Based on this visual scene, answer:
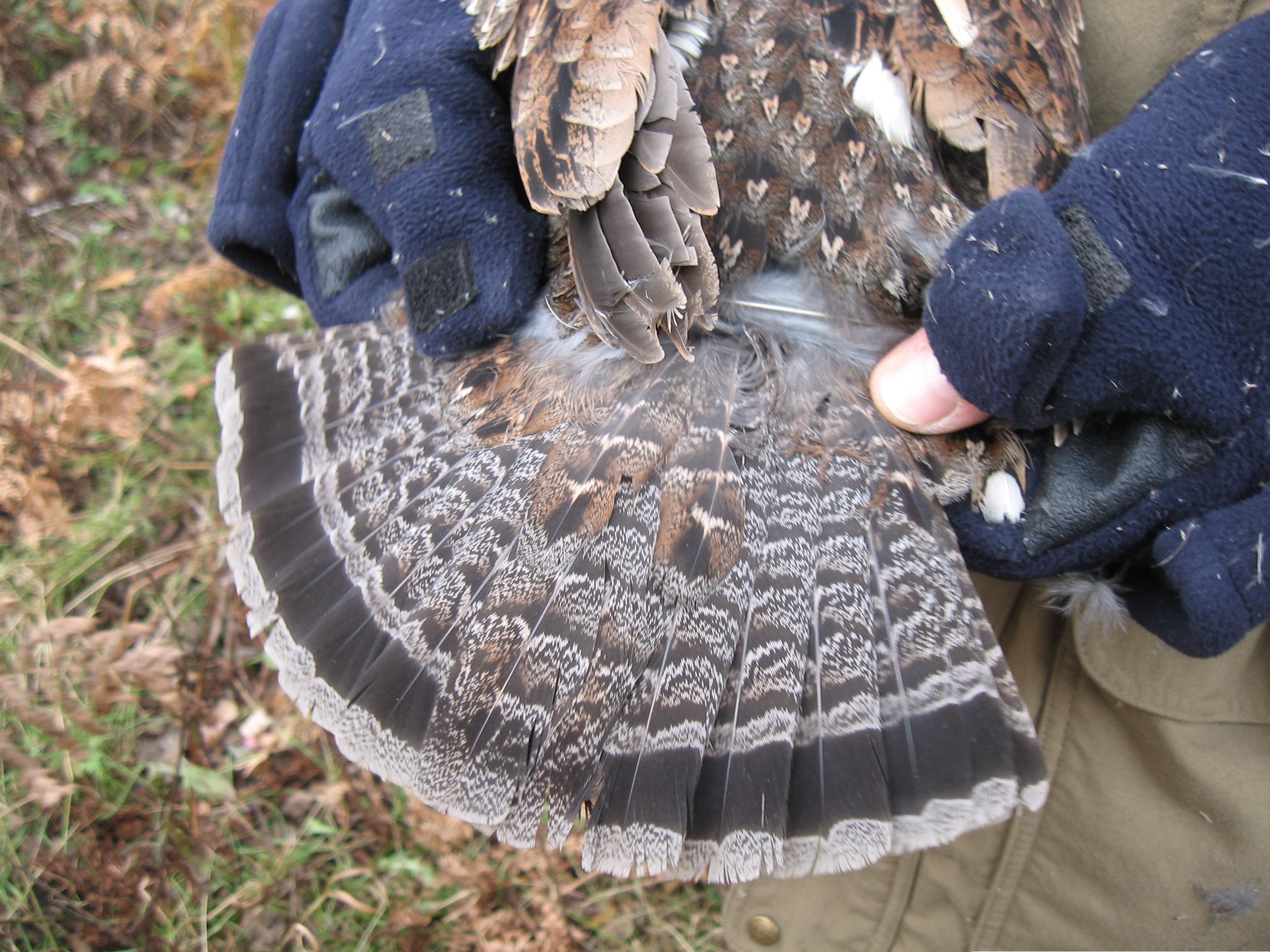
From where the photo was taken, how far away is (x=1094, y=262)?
147 centimetres

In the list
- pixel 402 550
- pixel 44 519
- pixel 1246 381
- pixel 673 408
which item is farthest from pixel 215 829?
pixel 1246 381

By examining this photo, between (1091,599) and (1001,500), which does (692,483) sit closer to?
(1001,500)

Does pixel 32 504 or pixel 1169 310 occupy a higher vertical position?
pixel 1169 310

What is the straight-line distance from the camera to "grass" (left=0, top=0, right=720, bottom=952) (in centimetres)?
274

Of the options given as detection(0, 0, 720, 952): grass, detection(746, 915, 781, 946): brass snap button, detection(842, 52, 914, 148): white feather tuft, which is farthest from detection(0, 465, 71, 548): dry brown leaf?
detection(842, 52, 914, 148): white feather tuft

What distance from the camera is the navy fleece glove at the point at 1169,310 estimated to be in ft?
4.66

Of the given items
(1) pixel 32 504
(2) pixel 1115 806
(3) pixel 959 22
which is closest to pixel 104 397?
(1) pixel 32 504

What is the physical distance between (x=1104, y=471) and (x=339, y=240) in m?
1.95

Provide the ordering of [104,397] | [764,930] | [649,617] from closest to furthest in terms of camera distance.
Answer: [649,617] < [764,930] < [104,397]

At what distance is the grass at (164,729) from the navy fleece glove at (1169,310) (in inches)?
92.7

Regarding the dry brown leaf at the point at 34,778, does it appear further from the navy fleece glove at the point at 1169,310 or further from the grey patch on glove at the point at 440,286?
the navy fleece glove at the point at 1169,310

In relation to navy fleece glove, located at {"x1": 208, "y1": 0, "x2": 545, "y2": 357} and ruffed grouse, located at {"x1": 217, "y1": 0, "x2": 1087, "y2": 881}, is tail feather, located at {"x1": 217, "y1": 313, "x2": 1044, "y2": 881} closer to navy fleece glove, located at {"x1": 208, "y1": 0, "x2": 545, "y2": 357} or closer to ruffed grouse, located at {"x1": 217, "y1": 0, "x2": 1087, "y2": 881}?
ruffed grouse, located at {"x1": 217, "y1": 0, "x2": 1087, "y2": 881}

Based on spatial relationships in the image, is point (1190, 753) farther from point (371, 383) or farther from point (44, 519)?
point (44, 519)

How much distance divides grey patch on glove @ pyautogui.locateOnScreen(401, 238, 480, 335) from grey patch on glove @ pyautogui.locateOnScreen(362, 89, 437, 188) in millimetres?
221
